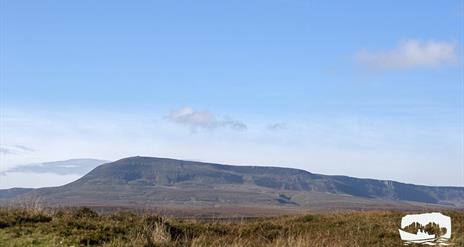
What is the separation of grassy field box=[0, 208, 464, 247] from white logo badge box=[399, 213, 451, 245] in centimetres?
36

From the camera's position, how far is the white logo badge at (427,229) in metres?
22.8

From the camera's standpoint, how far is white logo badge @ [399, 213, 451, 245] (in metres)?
22.8

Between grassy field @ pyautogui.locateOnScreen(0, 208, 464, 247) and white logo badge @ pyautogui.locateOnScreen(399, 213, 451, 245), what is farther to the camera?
white logo badge @ pyautogui.locateOnScreen(399, 213, 451, 245)

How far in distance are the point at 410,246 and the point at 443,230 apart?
293cm

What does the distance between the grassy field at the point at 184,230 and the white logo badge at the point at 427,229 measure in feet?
1.17

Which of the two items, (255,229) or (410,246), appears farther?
(255,229)

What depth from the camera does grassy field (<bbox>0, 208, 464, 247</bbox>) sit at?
19.1 meters

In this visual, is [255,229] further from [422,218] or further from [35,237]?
[35,237]

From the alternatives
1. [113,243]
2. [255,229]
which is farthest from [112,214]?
[113,243]

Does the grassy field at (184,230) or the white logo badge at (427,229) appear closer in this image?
the grassy field at (184,230)

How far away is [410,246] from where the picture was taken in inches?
876

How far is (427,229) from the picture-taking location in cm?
2519

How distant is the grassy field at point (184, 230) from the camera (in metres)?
19.1

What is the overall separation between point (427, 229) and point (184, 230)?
922 centimetres
